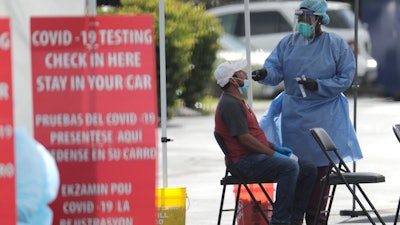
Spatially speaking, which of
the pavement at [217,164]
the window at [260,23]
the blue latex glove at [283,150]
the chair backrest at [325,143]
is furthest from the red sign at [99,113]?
the window at [260,23]

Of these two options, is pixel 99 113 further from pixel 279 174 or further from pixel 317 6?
pixel 317 6

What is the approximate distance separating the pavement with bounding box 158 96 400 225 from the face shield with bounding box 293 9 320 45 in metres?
1.38

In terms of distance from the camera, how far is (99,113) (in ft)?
19.5

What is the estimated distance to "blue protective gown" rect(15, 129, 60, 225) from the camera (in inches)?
213

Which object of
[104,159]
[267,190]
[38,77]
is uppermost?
[38,77]

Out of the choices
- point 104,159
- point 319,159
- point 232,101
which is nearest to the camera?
point 104,159

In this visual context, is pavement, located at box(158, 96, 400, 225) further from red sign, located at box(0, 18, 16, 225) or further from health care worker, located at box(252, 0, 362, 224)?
red sign, located at box(0, 18, 16, 225)

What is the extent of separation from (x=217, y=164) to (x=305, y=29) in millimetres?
6508

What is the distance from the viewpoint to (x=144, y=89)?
5.98 metres

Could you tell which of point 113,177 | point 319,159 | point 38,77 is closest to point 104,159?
point 113,177

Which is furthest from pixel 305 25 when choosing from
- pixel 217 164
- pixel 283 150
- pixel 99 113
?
pixel 217 164

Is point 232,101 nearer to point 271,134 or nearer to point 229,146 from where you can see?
point 229,146

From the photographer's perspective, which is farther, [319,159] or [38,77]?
[319,159]

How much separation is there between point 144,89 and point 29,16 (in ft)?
2.13
